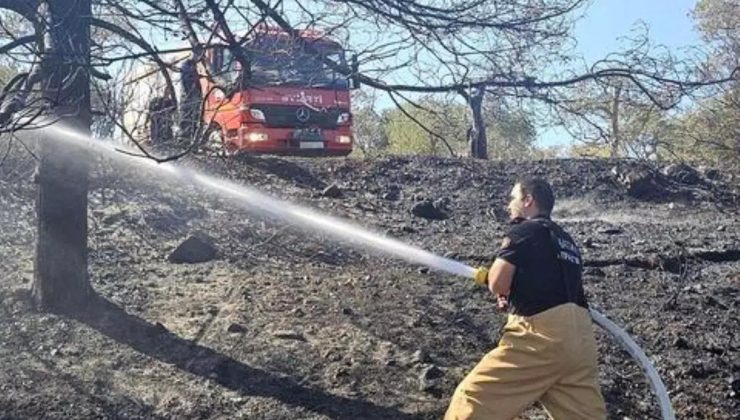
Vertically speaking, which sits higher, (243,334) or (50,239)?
(50,239)

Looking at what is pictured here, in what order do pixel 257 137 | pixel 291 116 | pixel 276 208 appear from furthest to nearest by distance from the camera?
pixel 291 116 < pixel 257 137 < pixel 276 208

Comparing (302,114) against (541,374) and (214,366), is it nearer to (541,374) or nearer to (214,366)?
(214,366)

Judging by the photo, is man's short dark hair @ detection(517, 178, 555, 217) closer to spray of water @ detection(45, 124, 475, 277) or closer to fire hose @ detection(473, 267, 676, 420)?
fire hose @ detection(473, 267, 676, 420)

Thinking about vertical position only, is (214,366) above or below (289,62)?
below

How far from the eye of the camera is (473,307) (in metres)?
6.26

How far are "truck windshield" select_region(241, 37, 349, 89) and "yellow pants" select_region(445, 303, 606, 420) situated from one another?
7.21ft

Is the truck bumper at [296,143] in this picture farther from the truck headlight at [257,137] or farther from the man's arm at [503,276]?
the man's arm at [503,276]

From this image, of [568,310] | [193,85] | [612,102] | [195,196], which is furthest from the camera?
[195,196]

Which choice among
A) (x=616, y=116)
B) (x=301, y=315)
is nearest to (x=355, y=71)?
(x=301, y=315)

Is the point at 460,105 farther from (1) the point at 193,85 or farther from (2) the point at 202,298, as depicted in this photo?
(2) the point at 202,298

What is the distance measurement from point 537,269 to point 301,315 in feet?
7.47

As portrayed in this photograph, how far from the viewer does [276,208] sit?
9.10 m

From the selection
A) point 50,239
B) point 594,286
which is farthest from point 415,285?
point 50,239

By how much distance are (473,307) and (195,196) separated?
12.9 feet
